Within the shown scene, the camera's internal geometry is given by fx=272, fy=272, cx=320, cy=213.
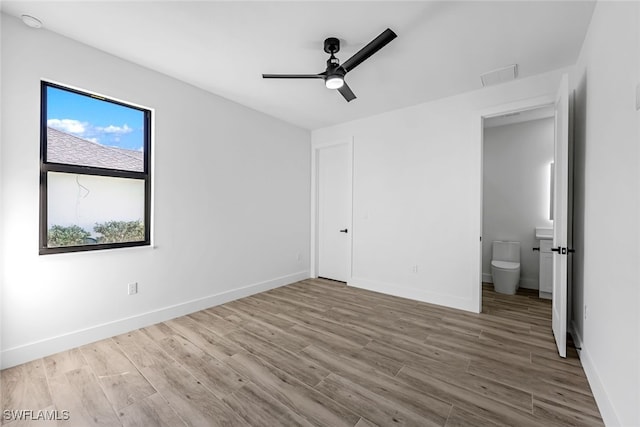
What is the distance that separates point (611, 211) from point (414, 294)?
2471 millimetres

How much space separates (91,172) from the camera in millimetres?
2502

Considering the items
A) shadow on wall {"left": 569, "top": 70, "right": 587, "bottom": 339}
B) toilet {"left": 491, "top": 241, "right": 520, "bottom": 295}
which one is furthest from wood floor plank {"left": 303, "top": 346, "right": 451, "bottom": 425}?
toilet {"left": 491, "top": 241, "right": 520, "bottom": 295}

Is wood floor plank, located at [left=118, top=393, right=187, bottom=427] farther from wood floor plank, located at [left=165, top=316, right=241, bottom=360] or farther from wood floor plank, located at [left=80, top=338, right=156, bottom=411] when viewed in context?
wood floor plank, located at [left=165, top=316, right=241, bottom=360]

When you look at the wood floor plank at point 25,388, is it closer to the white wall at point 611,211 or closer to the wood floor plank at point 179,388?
the wood floor plank at point 179,388

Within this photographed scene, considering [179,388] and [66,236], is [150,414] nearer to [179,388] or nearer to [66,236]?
[179,388]

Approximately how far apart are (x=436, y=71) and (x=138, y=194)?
11.1ft

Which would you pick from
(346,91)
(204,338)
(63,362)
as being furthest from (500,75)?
(63,362)

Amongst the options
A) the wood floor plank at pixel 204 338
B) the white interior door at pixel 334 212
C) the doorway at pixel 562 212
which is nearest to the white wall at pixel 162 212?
the wood floor plank at pixel 204 338

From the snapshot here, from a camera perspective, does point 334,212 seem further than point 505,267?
Yes

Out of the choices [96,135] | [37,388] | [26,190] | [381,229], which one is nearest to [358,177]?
[381,229]

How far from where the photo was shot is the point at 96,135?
100 inches

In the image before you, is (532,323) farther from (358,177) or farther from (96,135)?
(96,135)

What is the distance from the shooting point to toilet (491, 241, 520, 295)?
3.98m

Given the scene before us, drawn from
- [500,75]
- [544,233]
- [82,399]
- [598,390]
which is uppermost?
→ [500,75]
